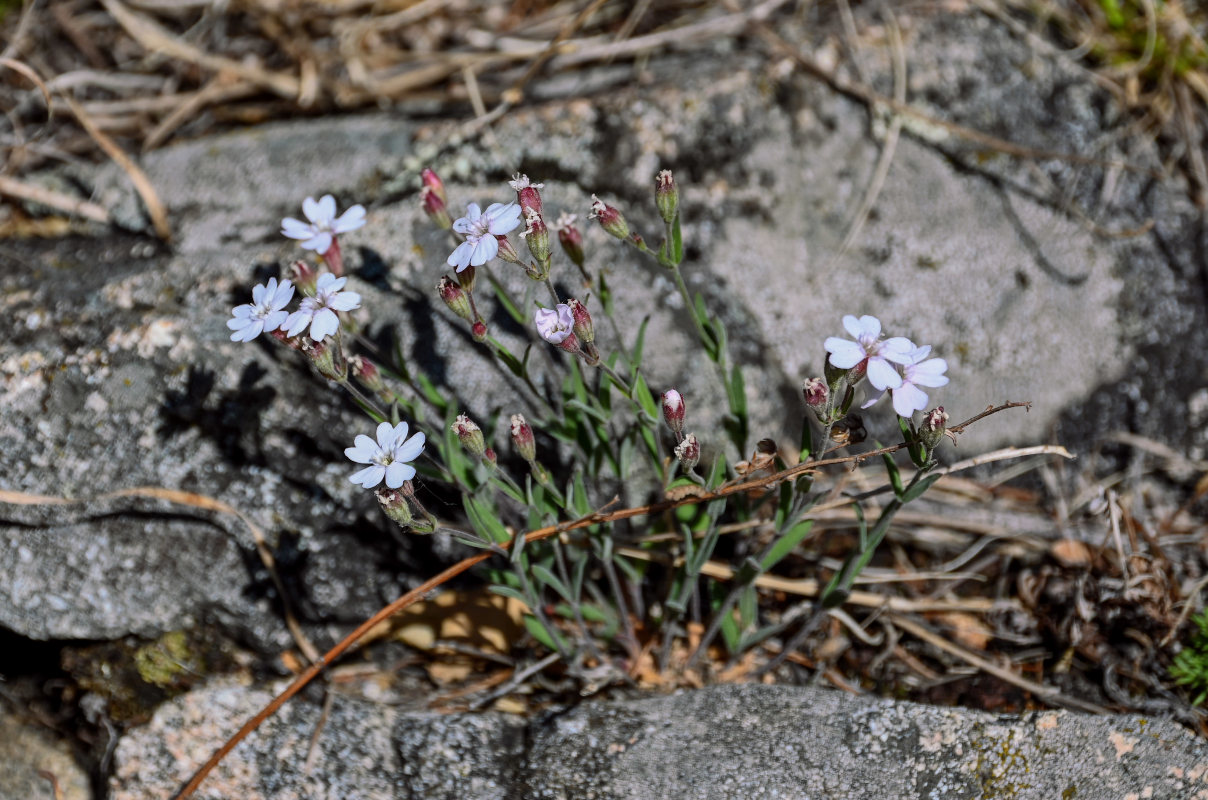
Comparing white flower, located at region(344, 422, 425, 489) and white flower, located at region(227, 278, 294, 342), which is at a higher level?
white flower, located at region(227, 278, 294, 342)

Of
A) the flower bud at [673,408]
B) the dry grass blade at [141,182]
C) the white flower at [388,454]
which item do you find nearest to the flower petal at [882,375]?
the flower bud at [673,408]

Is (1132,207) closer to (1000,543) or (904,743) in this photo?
(1000,543)

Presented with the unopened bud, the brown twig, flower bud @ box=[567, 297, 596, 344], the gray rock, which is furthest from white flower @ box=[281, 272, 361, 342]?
the gray rock

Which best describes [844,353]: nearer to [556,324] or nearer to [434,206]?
[556,324]

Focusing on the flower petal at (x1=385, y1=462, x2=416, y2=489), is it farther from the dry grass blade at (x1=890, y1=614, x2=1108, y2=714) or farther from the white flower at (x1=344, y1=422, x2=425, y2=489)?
the dry grass blade at (x1=890, y1=614, x2=1108, y2=714)

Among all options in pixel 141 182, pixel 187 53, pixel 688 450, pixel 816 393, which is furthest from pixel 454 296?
pixel 187 53

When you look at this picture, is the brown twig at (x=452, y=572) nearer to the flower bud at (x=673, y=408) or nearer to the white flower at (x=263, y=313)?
the flower bud at (x=673, y=408)
